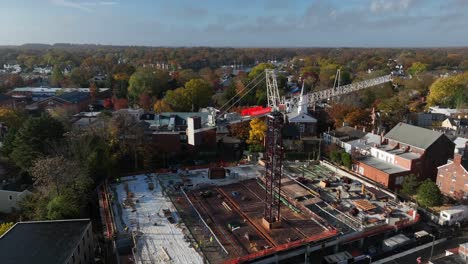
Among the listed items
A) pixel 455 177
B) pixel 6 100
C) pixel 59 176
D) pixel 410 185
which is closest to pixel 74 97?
pixel 6 100

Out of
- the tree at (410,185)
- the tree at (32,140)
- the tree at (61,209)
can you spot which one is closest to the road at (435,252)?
the tree at (410,185)

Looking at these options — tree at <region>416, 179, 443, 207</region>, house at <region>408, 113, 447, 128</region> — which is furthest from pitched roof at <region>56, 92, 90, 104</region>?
house at <region>408, 113, 447, 128</region>

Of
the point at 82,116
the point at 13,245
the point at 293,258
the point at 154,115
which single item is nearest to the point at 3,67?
the point at 82,116

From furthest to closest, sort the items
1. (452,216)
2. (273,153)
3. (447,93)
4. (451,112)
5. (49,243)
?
(447,93) → (451,112) → (452,216) → (273,153) → (49,243)

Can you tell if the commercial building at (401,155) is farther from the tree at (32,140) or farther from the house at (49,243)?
the tree at (32,140)

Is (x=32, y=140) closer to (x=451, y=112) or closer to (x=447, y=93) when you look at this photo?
(x=451, y=112)

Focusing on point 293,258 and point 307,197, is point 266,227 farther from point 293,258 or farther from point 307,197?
point 307,197
